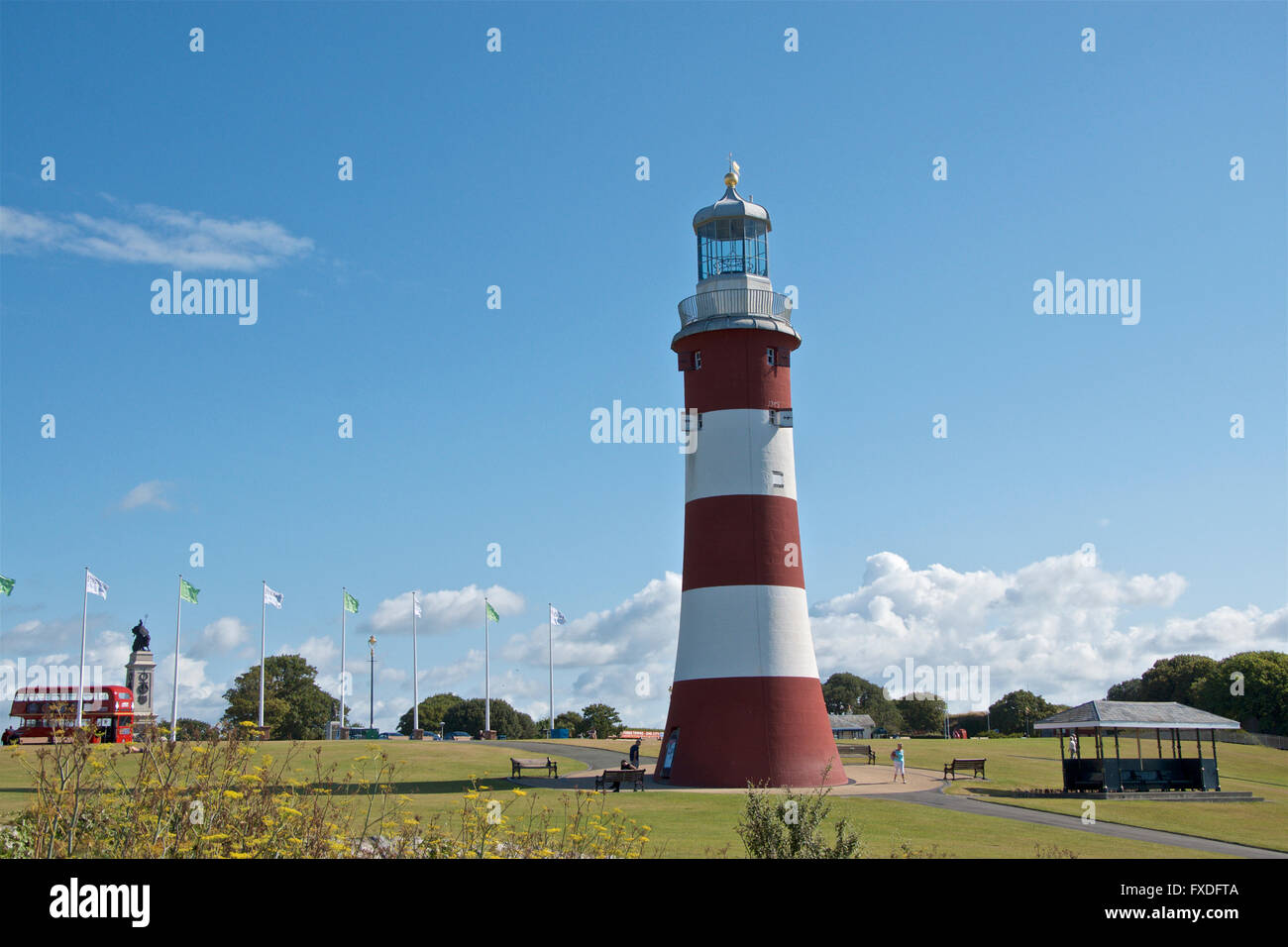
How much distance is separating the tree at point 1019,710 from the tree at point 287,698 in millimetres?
69573

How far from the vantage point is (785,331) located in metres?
34.8

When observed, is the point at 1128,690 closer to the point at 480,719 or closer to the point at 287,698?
the point at 480,719

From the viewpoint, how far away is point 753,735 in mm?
31766

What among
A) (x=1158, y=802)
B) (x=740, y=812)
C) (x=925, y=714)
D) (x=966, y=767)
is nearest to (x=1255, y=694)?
(x=925, y=714)

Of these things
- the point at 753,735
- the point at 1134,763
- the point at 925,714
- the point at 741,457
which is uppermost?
the point at 741,457

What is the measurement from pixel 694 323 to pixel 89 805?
87.9 ft

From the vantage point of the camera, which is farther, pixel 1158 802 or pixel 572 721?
pixel 572 721

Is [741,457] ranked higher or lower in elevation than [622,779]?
higher

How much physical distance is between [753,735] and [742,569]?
16.2ft

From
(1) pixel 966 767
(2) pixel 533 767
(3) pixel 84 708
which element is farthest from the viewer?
(3) pixel 84 708

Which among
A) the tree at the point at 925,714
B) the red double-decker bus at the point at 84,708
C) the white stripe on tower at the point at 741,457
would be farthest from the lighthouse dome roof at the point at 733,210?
the tree at the point at 925,714
